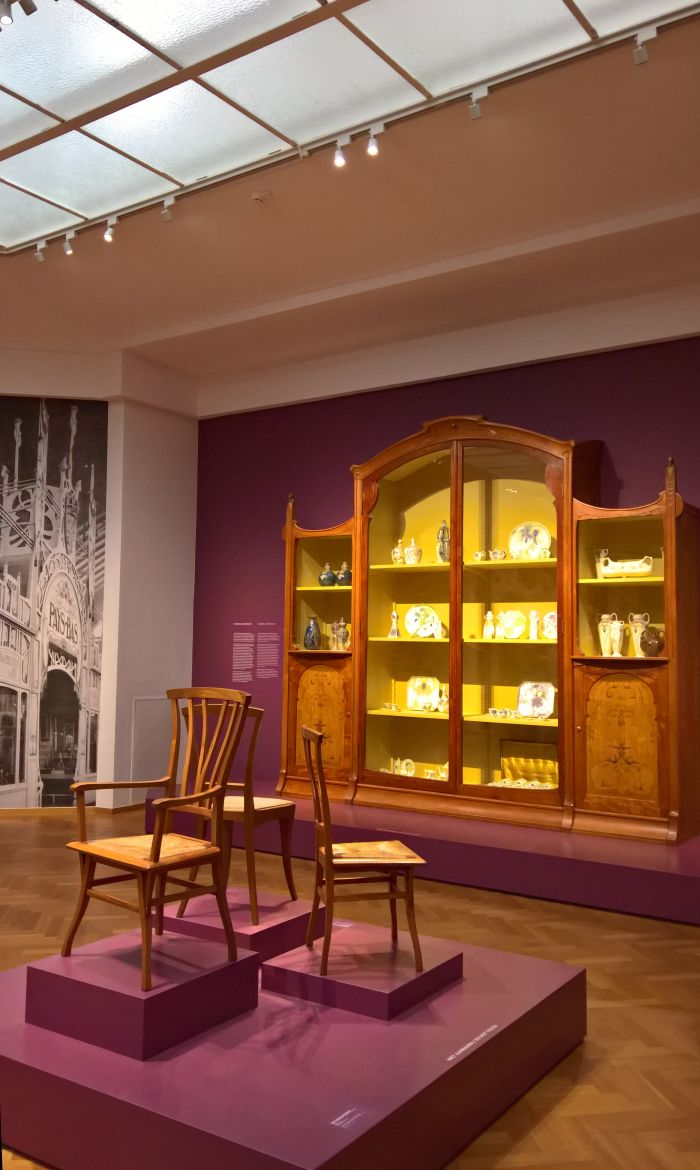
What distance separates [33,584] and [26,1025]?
5.17m

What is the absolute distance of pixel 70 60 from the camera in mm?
4355

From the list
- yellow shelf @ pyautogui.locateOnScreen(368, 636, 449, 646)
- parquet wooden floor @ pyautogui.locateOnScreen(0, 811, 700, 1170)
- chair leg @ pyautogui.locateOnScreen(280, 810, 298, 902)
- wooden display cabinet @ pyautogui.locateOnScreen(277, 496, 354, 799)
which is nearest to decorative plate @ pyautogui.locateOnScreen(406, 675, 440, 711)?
yellow shelf @ pyautogui.locateOnScreen(368, 636, 449, 646)

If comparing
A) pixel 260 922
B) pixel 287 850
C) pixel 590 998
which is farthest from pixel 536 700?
pixel 260 922

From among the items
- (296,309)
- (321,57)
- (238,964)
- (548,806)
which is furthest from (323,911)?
(296,309)

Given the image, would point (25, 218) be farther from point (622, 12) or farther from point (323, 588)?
point (622, 12)

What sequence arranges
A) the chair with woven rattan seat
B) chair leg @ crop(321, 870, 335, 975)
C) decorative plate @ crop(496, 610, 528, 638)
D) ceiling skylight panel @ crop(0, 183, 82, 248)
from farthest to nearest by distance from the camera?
decorative plate @ crop(496, 610, 528, 638)
ceiling skylight panel @ crop(0, 183, 82, 248)
the chair with woven rattan seat
chair leg @ crop(321, 870, 335, 975)

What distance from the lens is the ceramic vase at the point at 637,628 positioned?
5738 millimetres

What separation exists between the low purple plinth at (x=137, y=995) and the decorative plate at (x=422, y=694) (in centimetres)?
346

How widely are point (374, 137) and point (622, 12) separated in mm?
1263

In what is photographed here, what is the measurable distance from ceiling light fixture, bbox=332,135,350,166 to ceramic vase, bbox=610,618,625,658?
3020 mm

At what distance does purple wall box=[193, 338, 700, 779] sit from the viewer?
6336mm

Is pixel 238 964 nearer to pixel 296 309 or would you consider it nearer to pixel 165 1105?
pixel 165 1105

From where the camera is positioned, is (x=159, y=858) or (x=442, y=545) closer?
(x=159, y=858)

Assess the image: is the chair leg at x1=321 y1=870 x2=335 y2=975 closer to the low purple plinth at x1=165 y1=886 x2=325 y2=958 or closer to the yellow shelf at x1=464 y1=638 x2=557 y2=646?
the low purple plinth at x1=165 y1=886 x2=325 y2=958
